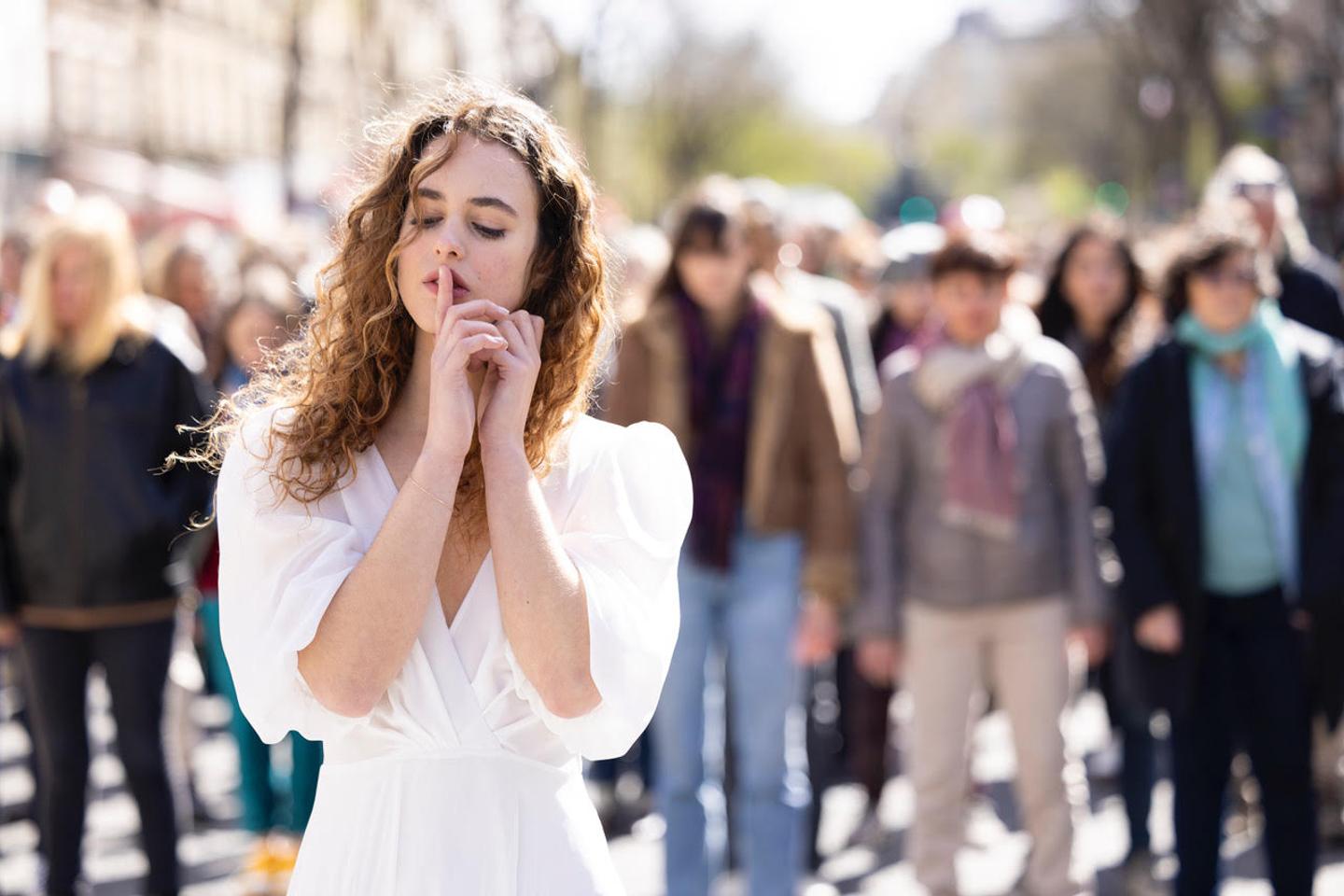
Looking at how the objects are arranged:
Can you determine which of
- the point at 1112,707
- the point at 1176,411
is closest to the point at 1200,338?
the point at 1176,411

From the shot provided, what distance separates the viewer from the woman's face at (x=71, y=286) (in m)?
5.83

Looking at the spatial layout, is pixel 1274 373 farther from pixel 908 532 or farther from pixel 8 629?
pixel 8 629

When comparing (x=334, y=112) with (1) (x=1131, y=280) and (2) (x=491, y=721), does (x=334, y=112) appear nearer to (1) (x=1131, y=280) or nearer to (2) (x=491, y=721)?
(1) (x=1131, y=280)

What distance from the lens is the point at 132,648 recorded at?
5723mm

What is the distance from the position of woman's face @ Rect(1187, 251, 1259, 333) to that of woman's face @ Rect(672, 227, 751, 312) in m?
1.50

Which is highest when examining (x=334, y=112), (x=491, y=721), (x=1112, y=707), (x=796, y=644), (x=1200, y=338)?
(x=334, y=112)

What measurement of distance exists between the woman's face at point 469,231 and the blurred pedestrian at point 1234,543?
11.5 feet

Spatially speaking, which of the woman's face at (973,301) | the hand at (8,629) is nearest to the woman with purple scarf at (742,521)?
the woman's face at (973,301)

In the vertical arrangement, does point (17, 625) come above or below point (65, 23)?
below

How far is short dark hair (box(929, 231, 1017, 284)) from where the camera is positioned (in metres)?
5.82

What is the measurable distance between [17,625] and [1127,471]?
371 cm

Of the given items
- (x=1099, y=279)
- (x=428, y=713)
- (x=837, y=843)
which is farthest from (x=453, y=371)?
(x=1099, y=279)

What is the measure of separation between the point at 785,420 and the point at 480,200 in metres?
3.38

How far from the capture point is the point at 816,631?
5.91 meters
